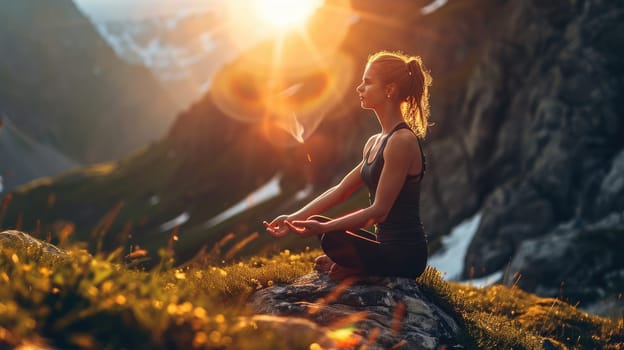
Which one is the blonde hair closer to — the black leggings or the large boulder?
the black leggings

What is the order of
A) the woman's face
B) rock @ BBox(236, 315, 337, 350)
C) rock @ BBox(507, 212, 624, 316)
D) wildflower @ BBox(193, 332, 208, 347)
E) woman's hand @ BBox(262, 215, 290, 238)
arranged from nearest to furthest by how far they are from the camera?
wildflower @ BBox(193, 332, 208, 347) → rock @ BBox(236, 315, 337, 350) → woman's hand @ BBox(262, 215, 290, 238) → the woman's face → rock @ BBox(507, 212, 624, 316)

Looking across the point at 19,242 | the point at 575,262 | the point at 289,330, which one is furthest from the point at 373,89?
the point at 575,262

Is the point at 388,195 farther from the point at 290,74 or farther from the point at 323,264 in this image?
the point at 290,74

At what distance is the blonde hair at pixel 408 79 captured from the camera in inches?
266

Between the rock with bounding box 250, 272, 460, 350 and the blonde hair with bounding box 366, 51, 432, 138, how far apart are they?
2235 millimetres

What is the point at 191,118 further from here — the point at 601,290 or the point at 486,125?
the point at 601,290

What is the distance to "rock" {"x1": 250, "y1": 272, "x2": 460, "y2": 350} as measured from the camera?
19.6 feet

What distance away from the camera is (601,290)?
78.2 feet

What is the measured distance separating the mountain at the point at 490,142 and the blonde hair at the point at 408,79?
147 centimetres

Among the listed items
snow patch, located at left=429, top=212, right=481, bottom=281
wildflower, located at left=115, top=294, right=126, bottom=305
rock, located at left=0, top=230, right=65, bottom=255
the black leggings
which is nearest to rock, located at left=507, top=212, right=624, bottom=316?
snow patch, located at left=429, top=212, right=481, bottom=281

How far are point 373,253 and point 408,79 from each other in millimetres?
2288

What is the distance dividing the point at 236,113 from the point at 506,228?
105 metres

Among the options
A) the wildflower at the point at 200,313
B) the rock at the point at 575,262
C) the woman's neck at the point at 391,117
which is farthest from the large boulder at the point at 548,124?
the wildflower at the point at 200,313

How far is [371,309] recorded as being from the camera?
6.49 meters
